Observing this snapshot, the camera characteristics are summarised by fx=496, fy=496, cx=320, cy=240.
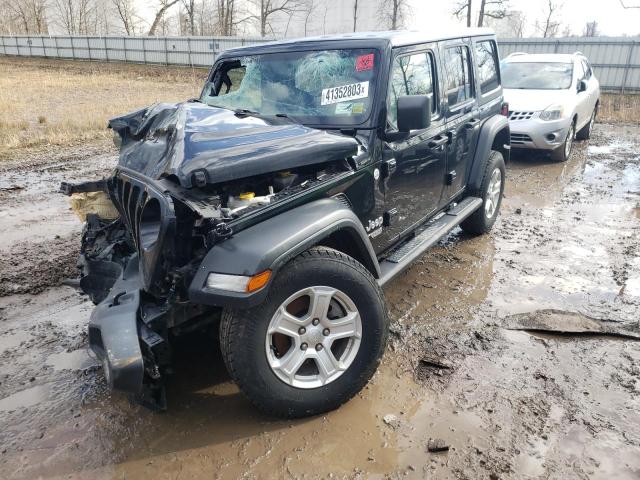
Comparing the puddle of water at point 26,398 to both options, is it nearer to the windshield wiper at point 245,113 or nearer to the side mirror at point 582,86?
the windshield wiper at point 245,113

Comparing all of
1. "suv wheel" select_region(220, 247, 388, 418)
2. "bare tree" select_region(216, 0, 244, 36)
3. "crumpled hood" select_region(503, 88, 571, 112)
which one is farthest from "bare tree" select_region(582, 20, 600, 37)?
"suv wheel" select_region(220, 247, 388, 418)

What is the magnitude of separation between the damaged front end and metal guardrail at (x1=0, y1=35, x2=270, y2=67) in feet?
95.6

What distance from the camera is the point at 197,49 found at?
34594mm

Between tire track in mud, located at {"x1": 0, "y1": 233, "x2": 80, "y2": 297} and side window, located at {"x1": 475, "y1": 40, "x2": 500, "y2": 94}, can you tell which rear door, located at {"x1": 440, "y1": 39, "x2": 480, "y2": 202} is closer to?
side window, located at {"x1": 475, "y1": 40, "x2": 500, "y2": 94}

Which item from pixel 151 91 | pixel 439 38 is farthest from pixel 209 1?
pixel 439 38

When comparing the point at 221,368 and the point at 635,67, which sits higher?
the point at 635,67

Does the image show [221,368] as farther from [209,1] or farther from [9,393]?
[209,1]

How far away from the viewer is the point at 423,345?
11.9 feet

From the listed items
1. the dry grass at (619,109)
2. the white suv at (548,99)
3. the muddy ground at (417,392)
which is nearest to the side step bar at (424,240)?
the muddy ground at (417,392)

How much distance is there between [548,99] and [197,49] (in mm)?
30257

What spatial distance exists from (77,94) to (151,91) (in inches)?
126

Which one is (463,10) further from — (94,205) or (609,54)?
(94,205)

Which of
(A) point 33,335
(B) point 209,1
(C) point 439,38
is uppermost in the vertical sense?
(B) point 209,1

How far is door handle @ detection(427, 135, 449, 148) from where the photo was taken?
13.3 feet
